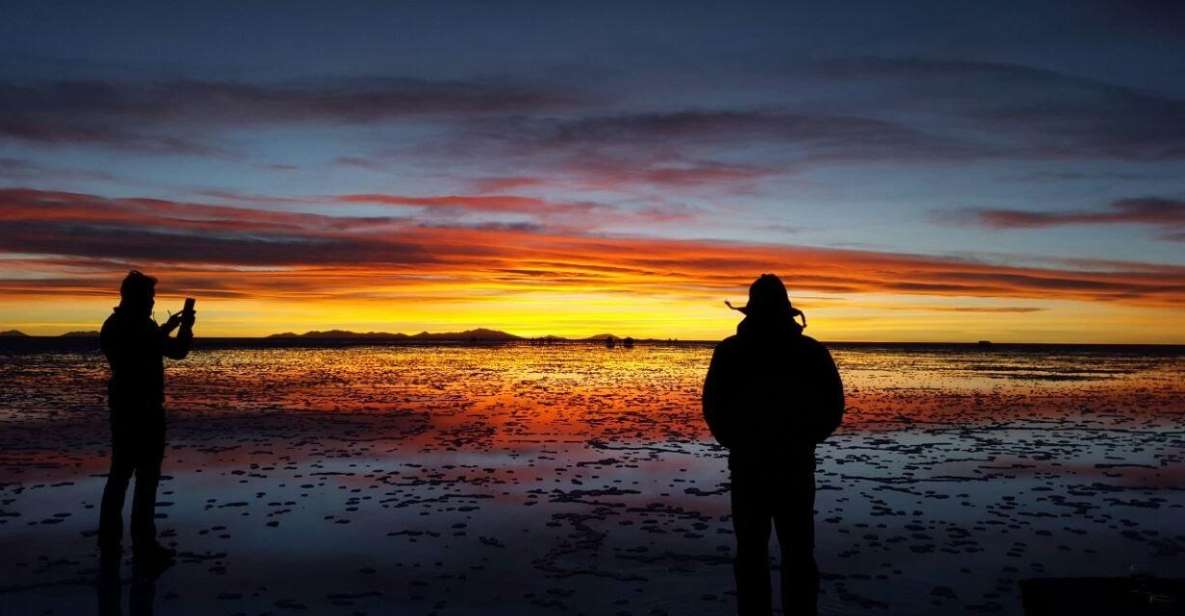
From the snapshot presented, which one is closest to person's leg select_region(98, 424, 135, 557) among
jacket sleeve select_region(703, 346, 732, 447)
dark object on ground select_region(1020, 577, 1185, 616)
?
jacket sleeve select_region(703, 346, 732, 447)

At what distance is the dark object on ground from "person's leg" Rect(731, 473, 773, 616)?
1.70m

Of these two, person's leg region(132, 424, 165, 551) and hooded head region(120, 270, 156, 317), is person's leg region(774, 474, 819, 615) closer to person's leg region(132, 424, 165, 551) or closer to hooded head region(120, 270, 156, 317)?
person's leg region(132, 424, 165, 551)

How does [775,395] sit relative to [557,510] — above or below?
above

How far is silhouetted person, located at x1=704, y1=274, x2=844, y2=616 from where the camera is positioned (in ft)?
19.0

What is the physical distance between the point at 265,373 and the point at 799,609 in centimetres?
4913

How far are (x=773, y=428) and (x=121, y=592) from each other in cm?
611

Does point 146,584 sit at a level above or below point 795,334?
below

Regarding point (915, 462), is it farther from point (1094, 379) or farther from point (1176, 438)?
point (1094, 379)

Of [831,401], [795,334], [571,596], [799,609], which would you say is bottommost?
→ [571,596]

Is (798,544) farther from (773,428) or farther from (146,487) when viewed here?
(146,487)

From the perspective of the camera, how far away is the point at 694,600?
25.0 ft

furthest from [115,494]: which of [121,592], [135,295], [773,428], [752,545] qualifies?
[773,428]

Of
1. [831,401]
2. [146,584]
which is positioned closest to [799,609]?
[831,401]

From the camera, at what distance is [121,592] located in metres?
7.69
